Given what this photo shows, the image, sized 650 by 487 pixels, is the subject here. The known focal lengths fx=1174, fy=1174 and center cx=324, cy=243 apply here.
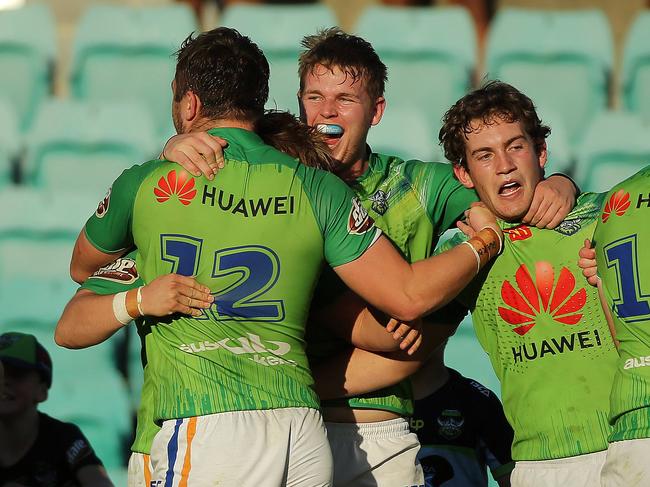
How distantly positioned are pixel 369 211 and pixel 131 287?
903mm

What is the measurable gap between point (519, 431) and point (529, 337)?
1.06ft

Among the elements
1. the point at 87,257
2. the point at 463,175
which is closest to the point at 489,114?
the point at 463,175

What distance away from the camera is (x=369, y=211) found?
4098 mm

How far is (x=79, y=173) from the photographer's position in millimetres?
8406

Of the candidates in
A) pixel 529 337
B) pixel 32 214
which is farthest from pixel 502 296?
pixel 32 214

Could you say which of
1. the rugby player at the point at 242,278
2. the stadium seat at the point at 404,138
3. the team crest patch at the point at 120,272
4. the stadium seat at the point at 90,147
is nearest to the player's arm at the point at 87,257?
the team crest patch at the point at 120,272

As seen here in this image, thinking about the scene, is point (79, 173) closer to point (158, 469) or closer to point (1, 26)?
point (1, 26)

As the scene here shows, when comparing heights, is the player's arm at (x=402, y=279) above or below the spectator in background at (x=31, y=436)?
above

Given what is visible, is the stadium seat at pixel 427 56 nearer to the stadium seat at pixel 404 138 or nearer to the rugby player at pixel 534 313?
the stadium seat at pixel 404 138

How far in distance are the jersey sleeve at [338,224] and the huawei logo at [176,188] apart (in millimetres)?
349

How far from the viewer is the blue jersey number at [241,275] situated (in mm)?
3426

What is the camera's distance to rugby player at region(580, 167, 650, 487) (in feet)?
11.3

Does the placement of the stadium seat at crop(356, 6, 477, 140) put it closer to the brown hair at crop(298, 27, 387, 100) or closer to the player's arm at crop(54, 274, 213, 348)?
the brown hair at crop(298, 27, 387, 100)

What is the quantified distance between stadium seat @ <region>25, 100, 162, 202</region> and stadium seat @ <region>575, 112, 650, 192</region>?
298 cm
